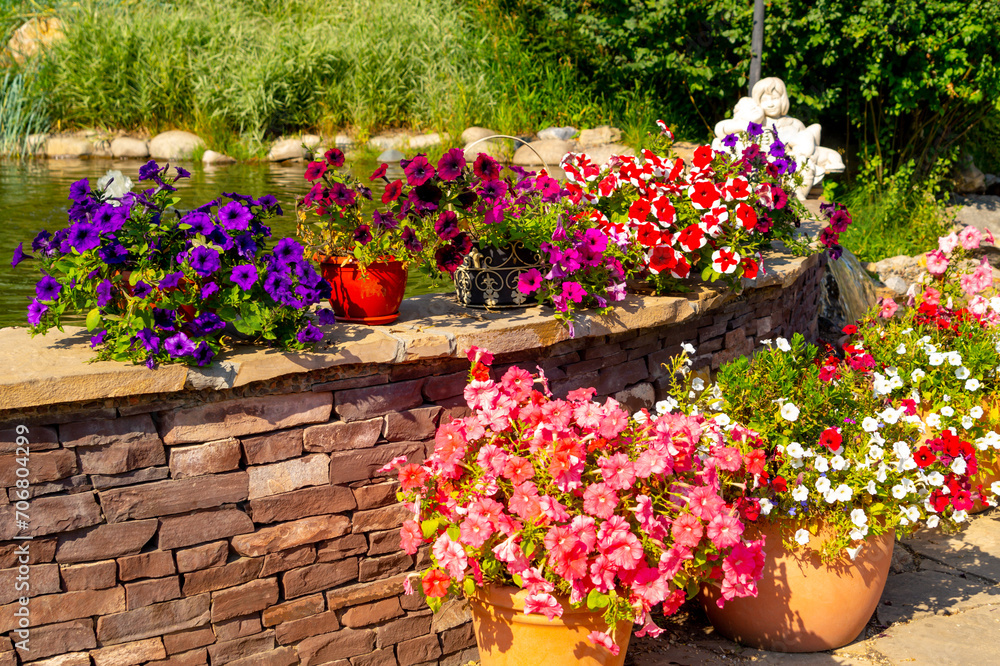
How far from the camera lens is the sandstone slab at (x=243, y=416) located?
1.91m

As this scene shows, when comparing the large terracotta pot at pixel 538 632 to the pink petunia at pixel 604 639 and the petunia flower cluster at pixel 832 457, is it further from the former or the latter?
the petunia flower cluster at pixel 832 457

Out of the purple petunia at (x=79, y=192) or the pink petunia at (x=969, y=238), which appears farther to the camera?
the pink petunia at (x=969, y=238)

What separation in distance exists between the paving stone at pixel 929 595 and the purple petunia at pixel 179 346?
233cm

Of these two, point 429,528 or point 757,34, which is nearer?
point 429,528

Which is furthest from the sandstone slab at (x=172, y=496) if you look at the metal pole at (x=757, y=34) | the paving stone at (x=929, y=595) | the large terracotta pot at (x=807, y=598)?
the metal pole at (x=757, y=34)

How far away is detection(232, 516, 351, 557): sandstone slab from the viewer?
80.1 inches

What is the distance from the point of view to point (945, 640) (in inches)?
98.0

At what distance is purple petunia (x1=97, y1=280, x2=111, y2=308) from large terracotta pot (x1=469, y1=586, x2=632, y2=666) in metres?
1.15

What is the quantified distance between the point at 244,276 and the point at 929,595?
8.25 ft

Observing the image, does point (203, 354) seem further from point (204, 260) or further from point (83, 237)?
point (83, 237)

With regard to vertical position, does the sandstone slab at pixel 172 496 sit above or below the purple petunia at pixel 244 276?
below

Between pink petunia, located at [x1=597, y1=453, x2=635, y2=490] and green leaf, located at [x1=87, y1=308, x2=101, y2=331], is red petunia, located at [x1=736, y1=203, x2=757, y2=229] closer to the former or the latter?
pink petunia, located at [x1=597, y1=453, x2=635, y2=490]

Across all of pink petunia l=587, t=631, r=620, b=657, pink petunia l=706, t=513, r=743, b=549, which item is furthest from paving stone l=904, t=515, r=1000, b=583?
pink petunia l=587, t=631, r=620, b=657

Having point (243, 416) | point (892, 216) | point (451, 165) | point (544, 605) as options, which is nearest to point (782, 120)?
point (892, 216)
